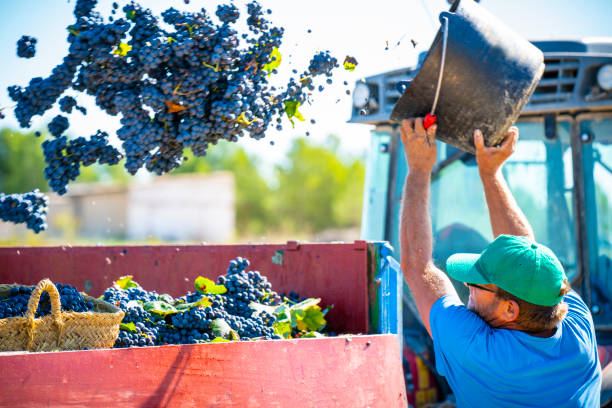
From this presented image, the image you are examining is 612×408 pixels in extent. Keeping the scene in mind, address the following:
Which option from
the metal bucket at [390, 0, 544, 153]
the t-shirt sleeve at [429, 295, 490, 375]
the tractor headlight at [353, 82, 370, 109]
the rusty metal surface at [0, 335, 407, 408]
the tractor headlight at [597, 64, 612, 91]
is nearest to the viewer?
the rusty metal surface at [0, 335, 407, 408]

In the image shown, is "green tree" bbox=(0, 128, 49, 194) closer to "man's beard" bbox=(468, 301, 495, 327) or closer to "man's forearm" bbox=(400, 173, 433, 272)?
"man's forearm" bbox=(400, 173, 433, 272)

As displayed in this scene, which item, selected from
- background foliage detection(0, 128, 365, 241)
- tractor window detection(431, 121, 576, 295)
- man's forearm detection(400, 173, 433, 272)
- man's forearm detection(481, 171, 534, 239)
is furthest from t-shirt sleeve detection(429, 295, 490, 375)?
background foliage detection(0, 128, 365, 241)

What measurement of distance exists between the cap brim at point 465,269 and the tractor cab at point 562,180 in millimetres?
1377

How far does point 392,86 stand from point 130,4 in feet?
6.89

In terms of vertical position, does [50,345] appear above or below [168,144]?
below

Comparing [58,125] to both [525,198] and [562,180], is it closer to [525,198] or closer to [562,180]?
[525,198]

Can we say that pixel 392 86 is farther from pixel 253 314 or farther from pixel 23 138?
pixel 23 138

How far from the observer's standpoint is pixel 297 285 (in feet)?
9.55

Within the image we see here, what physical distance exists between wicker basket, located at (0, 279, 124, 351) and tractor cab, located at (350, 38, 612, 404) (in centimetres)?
187

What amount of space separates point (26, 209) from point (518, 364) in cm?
206

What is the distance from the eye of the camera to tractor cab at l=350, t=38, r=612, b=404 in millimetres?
3389

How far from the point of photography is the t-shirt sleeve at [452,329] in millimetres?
1902

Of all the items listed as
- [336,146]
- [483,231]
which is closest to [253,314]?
[483,231]

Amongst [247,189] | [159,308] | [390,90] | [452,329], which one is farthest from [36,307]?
[247,189]
